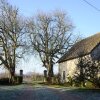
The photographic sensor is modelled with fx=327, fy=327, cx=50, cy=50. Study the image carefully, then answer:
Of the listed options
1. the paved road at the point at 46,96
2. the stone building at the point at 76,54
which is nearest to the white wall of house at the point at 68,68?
the stone building at the point at 76,54

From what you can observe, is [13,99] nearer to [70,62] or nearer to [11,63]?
[70,62]

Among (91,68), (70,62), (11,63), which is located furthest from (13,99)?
(11,63)

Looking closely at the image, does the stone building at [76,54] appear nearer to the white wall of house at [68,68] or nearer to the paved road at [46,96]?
the white wall of house at [68,68]

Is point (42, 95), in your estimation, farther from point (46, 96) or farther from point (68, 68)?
point (68, 68)

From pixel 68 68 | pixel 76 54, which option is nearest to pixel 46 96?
pixel 76 54

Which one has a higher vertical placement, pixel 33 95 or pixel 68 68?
pixel 68 68

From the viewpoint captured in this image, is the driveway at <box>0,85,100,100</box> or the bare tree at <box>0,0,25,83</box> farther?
the bare tree at <box>0,0,25,83</box>

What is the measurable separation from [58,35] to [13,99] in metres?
41.3

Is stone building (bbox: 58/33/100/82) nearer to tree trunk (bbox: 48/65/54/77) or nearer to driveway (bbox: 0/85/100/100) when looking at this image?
tree trunk (bbox: 48/65/54/77)

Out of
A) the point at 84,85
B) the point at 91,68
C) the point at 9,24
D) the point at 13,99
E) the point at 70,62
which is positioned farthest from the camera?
the point at 9,24

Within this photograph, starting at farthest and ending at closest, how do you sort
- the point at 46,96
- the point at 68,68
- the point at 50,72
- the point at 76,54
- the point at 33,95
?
1. the point at 50,72
2. the point at 68,68
3. the point at 76,54
4. the point at 33,95
5. the point at 46,96

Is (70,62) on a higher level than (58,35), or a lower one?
lower

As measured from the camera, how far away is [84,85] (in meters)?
41.5

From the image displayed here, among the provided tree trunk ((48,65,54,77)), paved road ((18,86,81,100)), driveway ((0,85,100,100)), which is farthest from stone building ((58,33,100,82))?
paved road ((18,86,81,100))
